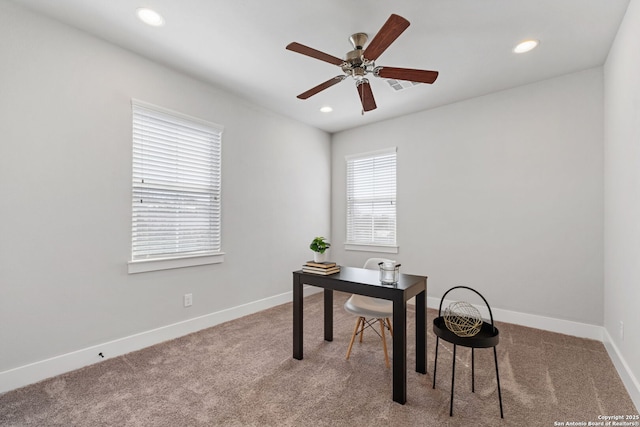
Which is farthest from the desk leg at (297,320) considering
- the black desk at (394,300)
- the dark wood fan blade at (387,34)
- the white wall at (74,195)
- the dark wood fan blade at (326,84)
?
the dark wood fan blade at (387,34)

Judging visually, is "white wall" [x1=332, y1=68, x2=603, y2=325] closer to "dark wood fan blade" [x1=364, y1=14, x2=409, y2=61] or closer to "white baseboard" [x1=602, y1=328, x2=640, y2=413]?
"white baseboard" [x1=602, y1=328, x2=640, y2=413]

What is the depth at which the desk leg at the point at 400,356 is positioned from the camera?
6.25ft

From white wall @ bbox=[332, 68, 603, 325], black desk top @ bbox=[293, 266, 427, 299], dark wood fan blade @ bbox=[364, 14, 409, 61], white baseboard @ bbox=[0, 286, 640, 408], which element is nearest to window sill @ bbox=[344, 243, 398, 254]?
white wall @ bbox=[332, 68, 603, 325]

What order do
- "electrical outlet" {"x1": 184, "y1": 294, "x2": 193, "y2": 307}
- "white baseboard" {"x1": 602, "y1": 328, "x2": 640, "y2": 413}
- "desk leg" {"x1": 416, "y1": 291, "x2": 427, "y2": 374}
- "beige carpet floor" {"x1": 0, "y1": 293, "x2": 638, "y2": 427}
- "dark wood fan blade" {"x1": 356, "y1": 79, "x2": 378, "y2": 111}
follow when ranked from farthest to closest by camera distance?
"electrical outlet" {"x1": 184, "y1": 294, "x2": 193, "y2": 307} → "dark wood fan blade" {"x1": 356, "y1": 79, "x2": 378, "y2": 111} → "desk leg" {"x1": 416, "y1": 291, "x2": 427, "y2": 374} → "white baseboard" {"x1": 602, "y1": 328, "x2": 640, "y2": 413} → "beige carpet floor" {"x1": 0, "y1": 293, "x2": 638, "y2": 427}

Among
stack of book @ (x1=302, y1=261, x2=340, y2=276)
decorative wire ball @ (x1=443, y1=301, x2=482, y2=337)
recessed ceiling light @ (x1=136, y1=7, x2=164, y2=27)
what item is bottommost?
decorative wire ball @ (x1=443, y1=301, x2=482, y2=337)

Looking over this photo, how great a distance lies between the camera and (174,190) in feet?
9.88

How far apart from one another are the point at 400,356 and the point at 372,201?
2938mm

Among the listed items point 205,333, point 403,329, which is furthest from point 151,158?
point 403,329

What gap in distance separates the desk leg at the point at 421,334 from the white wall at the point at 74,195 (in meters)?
2.21

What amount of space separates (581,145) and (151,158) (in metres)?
4.28

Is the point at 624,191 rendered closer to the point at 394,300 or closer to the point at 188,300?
the point at 394,300

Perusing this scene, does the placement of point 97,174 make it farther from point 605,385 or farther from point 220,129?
point 605,385

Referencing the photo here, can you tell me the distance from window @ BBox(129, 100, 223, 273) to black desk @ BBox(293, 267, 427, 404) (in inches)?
52.8

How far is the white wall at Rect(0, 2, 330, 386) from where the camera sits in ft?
6.84
